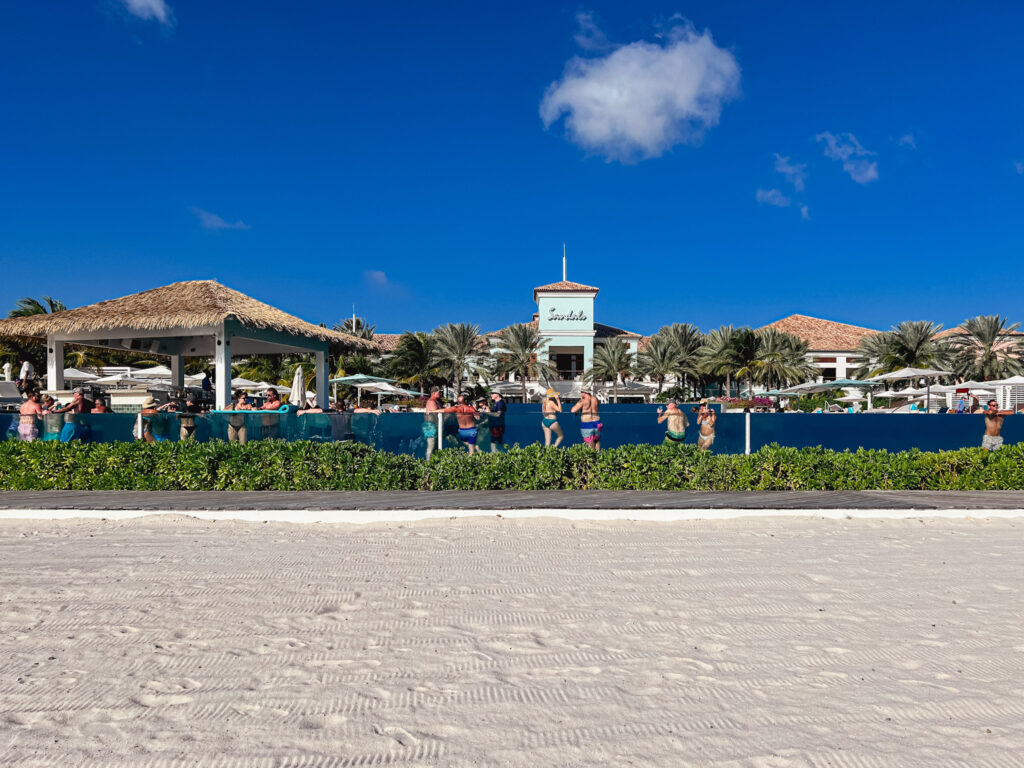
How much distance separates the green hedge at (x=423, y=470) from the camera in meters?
9.04

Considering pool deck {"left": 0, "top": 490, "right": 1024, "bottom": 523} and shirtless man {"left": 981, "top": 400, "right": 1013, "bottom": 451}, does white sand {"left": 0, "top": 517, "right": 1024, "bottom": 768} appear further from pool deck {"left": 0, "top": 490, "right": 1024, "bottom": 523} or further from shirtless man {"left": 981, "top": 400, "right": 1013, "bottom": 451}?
shirtless man {"left": 981, "top": 400, "right": 1013, "bottom": 451}

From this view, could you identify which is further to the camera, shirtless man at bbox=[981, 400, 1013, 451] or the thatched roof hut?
the thatched roof hut

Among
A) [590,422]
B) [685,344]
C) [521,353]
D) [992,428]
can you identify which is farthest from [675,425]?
[685,344]

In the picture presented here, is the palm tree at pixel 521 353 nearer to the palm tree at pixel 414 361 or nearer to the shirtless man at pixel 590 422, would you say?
the palm tree at pixel 414 361

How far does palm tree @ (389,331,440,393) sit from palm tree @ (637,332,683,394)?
1506cm

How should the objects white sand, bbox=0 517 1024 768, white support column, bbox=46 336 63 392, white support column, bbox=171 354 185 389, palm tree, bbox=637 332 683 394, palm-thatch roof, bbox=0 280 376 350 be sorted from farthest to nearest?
1. palm tree, bbox=637 332 683 394
2. white support column, bbox=171 354 185 389
3. white support column, bbox=46 336 63 392
4. palm-thatch roof, bbox=0 280 376 350
5. white sand, bbox=0 517 1024 768

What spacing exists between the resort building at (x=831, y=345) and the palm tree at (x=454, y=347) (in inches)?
962

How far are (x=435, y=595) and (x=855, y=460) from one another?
22.6ft

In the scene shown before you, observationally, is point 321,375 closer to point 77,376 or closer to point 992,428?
point 77,376

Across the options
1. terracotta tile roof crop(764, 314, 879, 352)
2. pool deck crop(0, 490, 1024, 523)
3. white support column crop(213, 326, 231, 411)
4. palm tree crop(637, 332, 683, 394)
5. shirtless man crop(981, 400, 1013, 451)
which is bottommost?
pool deck crop(0, 490, 1024, 523)

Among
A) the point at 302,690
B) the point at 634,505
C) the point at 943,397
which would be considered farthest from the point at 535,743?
the point at 943,397

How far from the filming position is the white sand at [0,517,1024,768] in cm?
262

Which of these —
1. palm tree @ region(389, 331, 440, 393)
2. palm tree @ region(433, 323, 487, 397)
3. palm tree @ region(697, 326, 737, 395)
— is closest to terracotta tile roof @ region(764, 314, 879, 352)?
palm tree @ region(697, 326, 737, 395)

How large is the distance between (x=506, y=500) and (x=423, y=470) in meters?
1.61
